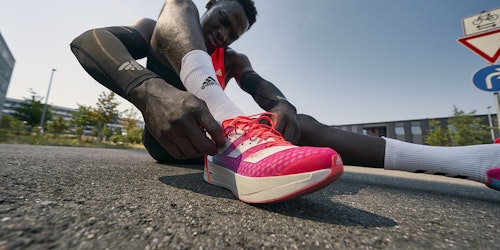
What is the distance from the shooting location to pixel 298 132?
42.3 inches

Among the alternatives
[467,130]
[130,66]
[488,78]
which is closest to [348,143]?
[130,66]

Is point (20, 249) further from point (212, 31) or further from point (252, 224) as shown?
point (212, 31)

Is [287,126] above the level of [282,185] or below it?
above

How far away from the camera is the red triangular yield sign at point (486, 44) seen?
1.92 metres

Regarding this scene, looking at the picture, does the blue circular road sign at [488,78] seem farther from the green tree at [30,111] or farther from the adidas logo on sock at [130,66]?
the green tree at [30,111]

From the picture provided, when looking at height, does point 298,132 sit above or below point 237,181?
above

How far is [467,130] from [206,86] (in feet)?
48.7

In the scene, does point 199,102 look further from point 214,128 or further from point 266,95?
point 266,95

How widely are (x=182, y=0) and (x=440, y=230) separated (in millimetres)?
1376

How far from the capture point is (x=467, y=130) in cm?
1045

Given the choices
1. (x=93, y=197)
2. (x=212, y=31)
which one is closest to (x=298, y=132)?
(x=93, y=197)

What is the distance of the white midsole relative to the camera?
0.47 metres

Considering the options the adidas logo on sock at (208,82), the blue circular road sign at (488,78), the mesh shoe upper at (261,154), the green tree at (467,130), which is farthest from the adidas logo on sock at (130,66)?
the green tree at (467,130)

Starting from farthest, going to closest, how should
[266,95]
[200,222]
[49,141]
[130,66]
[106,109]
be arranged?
[106,109]
[49,141]
[266,95]
[130,66]
[200,222]
